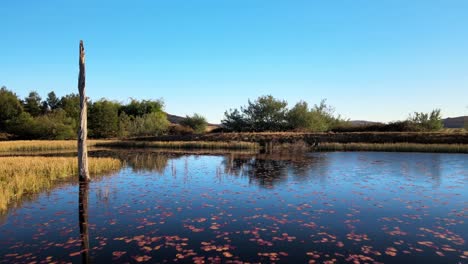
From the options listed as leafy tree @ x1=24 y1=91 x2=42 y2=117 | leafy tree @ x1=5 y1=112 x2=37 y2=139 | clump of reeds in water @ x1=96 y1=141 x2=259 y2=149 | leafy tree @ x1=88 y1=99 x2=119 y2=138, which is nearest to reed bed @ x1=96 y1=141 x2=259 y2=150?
clump of reeds in water @ x1=96 y1=141 x2=259 y2=149

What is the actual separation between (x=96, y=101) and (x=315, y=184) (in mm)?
69271

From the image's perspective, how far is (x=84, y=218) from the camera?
9805 mm

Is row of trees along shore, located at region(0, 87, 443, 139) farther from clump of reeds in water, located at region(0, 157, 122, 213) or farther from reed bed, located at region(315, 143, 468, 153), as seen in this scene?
clump of reeds in water, located at region(0, 157, 122, 213)

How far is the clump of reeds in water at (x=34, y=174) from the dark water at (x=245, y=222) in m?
0.88

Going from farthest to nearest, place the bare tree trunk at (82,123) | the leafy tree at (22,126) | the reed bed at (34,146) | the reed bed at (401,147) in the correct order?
the leafy tree at (22,126) < the reed bed at (34,146) < the reed bed at (401,147) < the bare tree trunk at (82,123)

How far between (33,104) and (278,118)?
5870 cm

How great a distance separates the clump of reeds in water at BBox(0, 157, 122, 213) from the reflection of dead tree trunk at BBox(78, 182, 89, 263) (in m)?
1.84

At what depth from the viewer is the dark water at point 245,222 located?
694 centimetres

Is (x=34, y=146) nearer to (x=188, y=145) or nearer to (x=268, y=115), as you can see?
(x=188, y=145)

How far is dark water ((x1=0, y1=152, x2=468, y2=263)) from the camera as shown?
273 inches

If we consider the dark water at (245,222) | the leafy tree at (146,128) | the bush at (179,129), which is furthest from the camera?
the bush at (179,129)

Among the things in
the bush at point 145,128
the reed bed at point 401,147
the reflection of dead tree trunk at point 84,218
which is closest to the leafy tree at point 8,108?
the bush at point 145,128

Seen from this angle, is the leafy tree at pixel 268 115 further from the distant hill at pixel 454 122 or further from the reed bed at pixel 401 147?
the distant hill at pixel 454 122

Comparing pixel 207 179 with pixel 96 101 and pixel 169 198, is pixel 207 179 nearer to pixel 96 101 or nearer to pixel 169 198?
pixel 169 198
